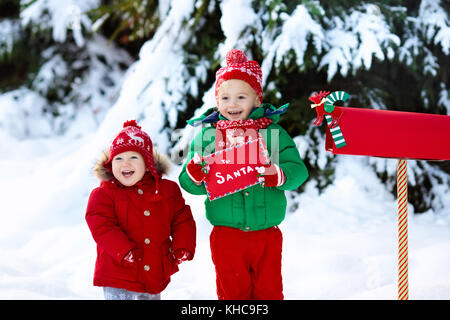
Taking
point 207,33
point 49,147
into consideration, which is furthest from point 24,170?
point 207,33

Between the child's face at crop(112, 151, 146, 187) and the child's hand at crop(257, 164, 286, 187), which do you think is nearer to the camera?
the child's hand at crop(257, 164, 286, 187)

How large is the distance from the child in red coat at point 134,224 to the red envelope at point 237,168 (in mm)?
301

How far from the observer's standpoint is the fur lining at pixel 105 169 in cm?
282

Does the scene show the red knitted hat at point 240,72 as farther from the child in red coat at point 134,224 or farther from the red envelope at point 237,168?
the child in red coat at point 134,224

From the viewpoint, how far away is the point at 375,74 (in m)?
4.97

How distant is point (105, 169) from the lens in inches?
111

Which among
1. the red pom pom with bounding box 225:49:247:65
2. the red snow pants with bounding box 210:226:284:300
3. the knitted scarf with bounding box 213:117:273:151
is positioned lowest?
the red snow pants with bounding box 210:226:284:300

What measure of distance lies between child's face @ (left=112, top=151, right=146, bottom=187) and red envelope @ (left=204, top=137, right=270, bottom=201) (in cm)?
40

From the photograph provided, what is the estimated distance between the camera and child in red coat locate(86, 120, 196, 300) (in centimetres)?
268

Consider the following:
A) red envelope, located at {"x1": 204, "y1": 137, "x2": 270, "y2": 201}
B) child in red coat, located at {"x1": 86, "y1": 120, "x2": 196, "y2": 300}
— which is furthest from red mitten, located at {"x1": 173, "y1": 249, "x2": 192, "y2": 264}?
red envelope, located at {"x1": 204, "y1": 137, "x2": 270, "y2": 201}

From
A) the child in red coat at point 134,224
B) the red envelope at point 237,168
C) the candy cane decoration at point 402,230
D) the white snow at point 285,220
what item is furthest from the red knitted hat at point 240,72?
the white snow at point 285,220

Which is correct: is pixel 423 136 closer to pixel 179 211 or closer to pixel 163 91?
pixel 179 211

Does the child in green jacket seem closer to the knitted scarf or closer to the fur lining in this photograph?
the knitted scarf
